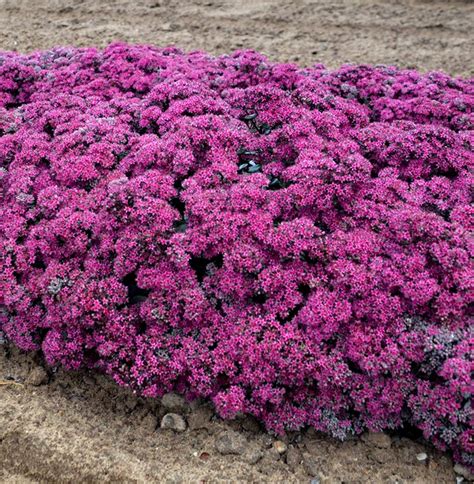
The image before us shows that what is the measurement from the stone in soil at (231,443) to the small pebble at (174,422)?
0.32 metres

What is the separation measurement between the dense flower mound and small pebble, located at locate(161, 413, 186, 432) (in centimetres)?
24

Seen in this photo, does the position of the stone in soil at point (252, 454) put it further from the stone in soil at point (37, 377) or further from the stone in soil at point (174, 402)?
the stone in soil at point (37, 377)

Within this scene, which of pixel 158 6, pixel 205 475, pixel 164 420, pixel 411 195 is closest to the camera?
pixel 205 475

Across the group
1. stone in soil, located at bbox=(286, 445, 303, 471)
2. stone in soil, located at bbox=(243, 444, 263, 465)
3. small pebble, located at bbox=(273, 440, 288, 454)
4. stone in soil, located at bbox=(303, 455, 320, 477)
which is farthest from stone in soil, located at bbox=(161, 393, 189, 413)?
stone in soil, located at bbox=(303, 455, 320, 477)

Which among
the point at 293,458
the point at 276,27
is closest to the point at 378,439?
the point at 293,458

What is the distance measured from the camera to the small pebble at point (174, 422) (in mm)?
3799

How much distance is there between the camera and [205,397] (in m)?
3.95

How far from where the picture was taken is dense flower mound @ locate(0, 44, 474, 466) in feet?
11.4

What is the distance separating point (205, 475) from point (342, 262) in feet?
6.11

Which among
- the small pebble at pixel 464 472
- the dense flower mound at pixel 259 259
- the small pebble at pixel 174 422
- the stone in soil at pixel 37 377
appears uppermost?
the dense flower mound at pixel 259 259

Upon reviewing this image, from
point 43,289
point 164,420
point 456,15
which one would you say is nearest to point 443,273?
point 164,420

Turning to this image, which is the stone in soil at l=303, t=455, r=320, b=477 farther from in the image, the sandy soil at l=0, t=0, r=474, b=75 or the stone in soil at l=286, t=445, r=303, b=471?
the sandy soil at l=0, t=0, r=474, b=75

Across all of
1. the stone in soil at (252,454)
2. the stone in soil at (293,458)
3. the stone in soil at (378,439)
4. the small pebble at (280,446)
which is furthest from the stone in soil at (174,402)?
the stone in soil at (378,439)

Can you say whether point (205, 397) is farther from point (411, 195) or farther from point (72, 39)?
point (72, 39)
